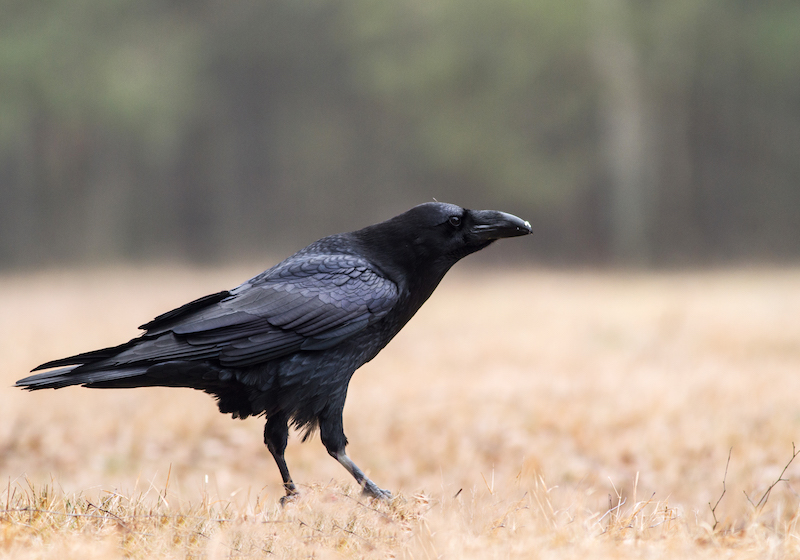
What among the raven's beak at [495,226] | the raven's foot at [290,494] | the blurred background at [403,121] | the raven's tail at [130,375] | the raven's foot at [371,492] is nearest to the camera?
the raven's tail at [130,375]

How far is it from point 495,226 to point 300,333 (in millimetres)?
966

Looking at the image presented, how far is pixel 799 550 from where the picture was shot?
101 inches

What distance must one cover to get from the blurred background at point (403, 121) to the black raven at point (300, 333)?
779 inches

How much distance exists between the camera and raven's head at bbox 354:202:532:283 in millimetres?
3199

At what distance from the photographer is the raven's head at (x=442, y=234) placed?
10.5 feet

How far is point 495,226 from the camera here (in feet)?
10.5

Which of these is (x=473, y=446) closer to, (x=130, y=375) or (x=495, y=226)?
(x=495, y=226)

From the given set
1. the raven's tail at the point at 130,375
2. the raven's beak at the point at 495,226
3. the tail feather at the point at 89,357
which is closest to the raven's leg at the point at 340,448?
the raven's tail at the point at 130,375

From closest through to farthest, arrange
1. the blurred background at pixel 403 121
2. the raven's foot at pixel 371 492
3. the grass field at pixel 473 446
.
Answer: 1. the grass field at pixel 473 446
2. the raven's foot at pixel 371 492
3. the blurred background at pixel 403 121

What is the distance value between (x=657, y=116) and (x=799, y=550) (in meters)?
23.2

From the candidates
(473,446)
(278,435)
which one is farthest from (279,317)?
(473,446)

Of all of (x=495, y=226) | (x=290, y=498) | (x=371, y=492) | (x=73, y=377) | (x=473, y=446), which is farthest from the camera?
(x=473, y=446)

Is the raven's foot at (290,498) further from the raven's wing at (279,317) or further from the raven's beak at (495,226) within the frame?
the raven's beak at (495,226)

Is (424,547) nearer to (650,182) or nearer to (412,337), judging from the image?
(412,337)
